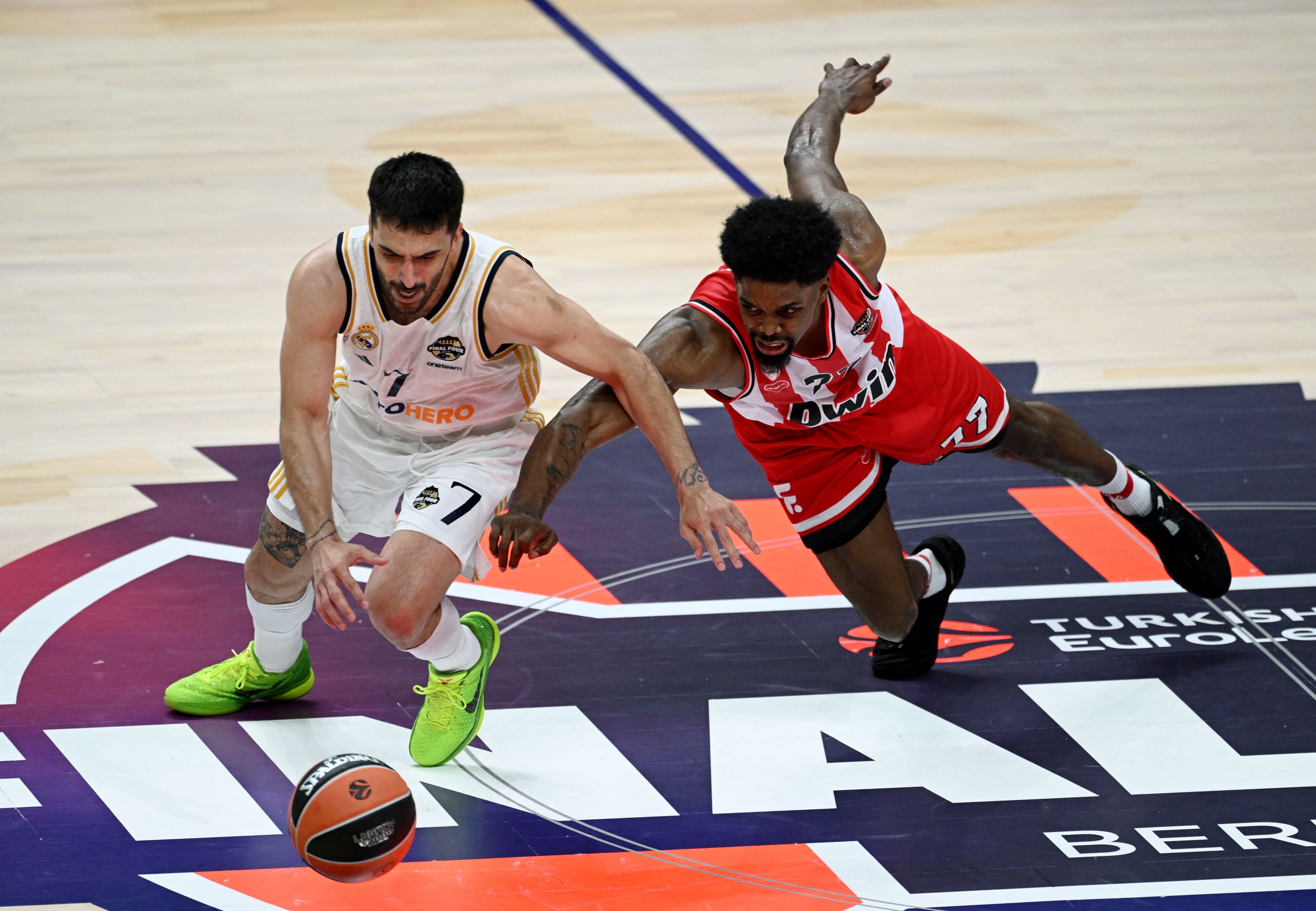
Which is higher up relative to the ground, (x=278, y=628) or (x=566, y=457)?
(x=566, y=457)

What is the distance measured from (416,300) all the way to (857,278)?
116cm

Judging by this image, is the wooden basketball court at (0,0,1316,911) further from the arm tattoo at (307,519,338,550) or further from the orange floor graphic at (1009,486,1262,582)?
the arm tattoo at (307,519,338,550)

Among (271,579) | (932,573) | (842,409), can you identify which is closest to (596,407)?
(842,409)

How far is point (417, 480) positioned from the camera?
13.7 ft

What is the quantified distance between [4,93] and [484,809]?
7979 millimetres

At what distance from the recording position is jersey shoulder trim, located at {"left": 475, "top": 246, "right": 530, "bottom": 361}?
389 cm

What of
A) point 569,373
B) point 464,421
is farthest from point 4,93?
point 464,421

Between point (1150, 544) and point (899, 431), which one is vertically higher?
point (899, 431)

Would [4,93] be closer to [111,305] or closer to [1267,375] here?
[111,305]

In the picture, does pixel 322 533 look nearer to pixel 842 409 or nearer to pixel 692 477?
pixel 692 477

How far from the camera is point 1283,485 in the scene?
5.77 meters

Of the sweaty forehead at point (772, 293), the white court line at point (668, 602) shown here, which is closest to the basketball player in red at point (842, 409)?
the sweaty forehead at point (772, 293)

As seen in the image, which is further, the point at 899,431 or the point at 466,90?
the point at 466,90

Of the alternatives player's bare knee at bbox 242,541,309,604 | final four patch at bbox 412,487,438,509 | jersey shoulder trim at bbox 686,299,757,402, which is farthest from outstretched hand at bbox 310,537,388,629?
jersey shoulder trim at bbox 686,299,757,402
